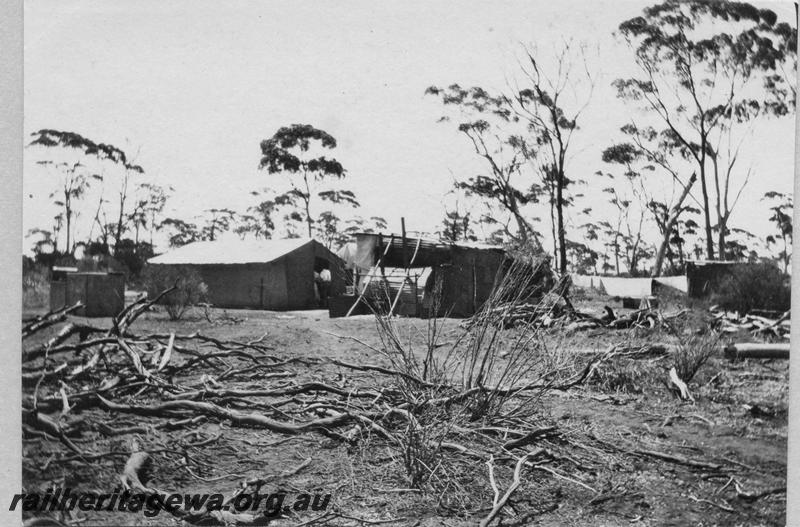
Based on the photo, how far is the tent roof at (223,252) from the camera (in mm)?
3117

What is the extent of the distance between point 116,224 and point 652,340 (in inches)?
132

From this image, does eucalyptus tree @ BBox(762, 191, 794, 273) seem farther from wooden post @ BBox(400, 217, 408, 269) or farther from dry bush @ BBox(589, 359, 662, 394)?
wooden post @ BBox(400, 217, 408, 269)

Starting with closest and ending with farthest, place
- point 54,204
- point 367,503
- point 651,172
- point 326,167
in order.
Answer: point 367,503 → point 54,204 → point 326,167 → point 651,172

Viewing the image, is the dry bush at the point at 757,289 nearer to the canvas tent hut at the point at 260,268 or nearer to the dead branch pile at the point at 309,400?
the dead branch pile at the point at 309,400

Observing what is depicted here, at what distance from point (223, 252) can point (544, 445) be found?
6.87 ft

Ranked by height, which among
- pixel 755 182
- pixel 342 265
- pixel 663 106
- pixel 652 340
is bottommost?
pixel 652 340

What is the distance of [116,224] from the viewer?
3178 mm

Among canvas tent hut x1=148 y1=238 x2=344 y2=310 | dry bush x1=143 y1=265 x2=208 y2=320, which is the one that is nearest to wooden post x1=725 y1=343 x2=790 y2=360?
canvas tent hut x1=148 y1=238 x2=344 y2=310

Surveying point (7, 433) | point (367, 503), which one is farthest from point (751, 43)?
point (7, 433)

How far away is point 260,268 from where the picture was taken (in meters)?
3.26

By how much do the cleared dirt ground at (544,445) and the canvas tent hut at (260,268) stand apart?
0.10m

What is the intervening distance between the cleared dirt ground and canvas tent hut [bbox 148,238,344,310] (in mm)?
99

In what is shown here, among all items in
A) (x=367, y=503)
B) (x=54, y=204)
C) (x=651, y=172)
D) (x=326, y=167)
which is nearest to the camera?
(x=367, y=503)

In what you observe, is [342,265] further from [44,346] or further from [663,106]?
[663,106]
